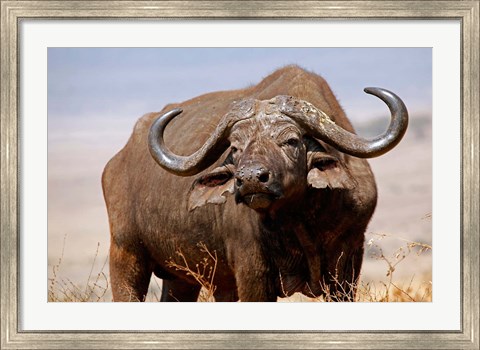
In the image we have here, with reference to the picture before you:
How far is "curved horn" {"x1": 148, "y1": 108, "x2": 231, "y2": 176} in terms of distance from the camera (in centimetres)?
1550

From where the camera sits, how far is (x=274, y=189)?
14.7 metres

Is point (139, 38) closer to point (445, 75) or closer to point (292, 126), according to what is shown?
point (292, 126)

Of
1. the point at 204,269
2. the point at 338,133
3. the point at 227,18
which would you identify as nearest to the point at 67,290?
the point at 204,269

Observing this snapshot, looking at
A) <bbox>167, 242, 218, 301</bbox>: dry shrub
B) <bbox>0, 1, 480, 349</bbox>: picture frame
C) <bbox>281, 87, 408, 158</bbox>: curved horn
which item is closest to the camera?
<bbox>0, 1, 480, 349</bbox>: picture frame

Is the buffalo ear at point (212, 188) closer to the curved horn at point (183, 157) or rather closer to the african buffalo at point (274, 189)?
the african buffalo at point (274, 189)

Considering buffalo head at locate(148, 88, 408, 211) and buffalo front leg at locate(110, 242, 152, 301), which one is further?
buffalo front leg at locate(110, 242, 152, 301)

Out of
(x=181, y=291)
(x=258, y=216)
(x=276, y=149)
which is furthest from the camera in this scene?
(x=181, y=291)

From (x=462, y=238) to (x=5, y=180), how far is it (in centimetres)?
377

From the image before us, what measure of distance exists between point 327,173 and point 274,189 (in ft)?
2.35

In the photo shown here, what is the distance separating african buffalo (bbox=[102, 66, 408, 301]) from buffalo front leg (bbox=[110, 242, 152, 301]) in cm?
53

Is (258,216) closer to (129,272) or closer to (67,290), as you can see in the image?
(67,290)

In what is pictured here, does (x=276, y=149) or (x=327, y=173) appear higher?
(x=276, y=149)

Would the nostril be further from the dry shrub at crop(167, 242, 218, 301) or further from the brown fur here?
the dry shrub at crop(167, 242, 218, 301)

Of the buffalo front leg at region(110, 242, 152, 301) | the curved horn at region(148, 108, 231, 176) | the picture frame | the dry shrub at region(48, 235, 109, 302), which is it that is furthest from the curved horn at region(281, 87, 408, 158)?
the buffalo front leg at region(110, 242, 152, 301)
